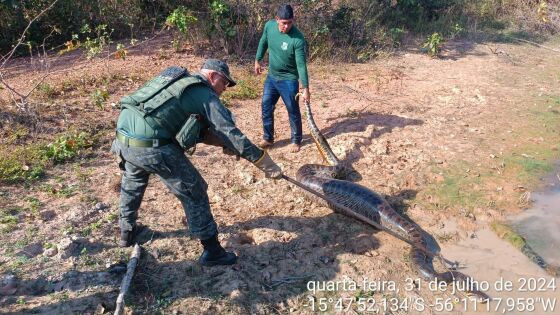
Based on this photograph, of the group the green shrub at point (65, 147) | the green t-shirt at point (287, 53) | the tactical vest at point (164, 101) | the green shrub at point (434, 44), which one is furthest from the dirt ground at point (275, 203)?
the green shrub at point (434, 44)

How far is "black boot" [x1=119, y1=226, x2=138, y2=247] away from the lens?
4227 millimetres

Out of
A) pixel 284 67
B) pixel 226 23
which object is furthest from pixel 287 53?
pixel 226 23

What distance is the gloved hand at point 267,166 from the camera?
3802 mm

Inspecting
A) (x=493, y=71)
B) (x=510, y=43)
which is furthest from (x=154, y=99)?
(x=510, y=43)

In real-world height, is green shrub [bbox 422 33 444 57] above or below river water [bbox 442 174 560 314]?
above

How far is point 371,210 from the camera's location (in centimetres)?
500

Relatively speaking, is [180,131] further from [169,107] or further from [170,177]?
[170,177]

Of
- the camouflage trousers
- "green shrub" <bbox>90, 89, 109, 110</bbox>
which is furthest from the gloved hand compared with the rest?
"green shrub" <bbox>90, 89, 109, 110</bbox>

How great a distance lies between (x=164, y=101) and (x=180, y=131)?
253 mm

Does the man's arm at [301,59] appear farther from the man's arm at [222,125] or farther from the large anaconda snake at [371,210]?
the man's arm at [222,125]

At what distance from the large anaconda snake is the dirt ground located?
14 cm

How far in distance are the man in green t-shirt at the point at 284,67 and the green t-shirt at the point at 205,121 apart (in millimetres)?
2397

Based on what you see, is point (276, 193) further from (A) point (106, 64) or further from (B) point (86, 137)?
(A) point (106, 64)

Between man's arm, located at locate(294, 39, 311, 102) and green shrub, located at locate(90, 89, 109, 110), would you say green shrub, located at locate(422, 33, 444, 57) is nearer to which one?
man's arm, located at locate(294, 39, 311, 102)
